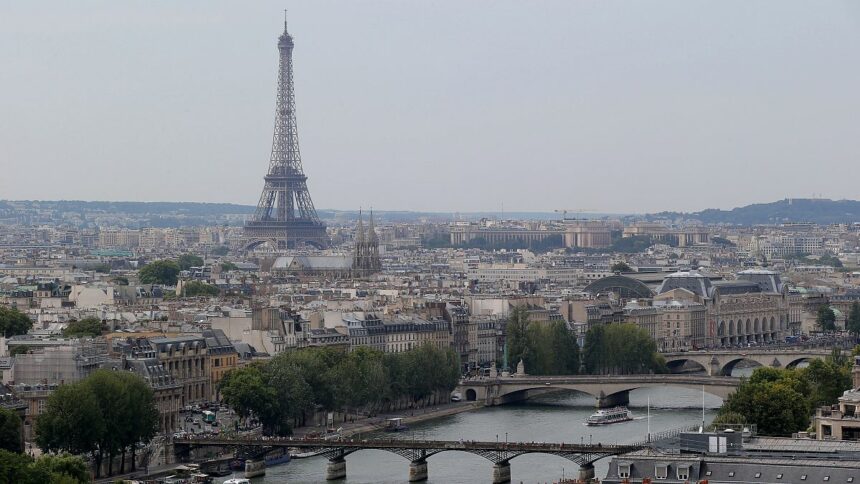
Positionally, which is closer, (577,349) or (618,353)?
(577,349)

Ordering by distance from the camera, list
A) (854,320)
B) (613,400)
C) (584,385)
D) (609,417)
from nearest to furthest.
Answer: (609,417) → (613,400) → (584,385) → (854,320)

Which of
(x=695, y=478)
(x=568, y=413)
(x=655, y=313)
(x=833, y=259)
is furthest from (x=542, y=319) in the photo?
(x=833, y=259)

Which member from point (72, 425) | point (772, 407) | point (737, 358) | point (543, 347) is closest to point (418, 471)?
point (72, 425)

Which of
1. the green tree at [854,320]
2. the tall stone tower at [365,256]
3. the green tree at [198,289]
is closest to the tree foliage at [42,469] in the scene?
the green tree at [198,289]

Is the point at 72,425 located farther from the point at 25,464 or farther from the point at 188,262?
the point at 188,262

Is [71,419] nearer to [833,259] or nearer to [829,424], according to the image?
[829,424]

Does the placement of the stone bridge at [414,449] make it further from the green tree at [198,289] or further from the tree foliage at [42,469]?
the green tree at [198,289]
